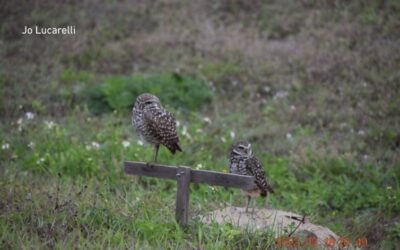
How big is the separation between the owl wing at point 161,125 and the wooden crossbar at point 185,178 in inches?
19.6

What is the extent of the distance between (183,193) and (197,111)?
5809mm

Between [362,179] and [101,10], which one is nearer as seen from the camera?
[362,179]

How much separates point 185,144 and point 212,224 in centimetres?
402

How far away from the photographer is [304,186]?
8898 mm

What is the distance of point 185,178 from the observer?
6117mm

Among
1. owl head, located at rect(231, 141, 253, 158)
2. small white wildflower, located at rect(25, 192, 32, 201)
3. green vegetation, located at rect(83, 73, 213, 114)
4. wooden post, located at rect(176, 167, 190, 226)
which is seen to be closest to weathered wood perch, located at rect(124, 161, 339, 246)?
wooden post, located at rect(176, 167, 190, 226)

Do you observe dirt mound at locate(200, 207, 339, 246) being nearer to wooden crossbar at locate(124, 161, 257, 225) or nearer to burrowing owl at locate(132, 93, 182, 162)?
wooden crossbar at locate(124, 161, 257, 225)

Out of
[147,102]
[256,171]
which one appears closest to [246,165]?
[256,171]

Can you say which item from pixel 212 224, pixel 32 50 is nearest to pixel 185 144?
pixel 212 224

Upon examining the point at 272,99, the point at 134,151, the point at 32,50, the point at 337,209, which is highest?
the point at 32,50

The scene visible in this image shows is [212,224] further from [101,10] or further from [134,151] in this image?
[101,10]

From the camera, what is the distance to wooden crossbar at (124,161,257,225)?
577cm

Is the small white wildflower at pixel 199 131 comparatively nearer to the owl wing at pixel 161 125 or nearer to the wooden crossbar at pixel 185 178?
the owl wing at pixel 161 125

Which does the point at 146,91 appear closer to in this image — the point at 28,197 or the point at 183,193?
the point at 28,197
